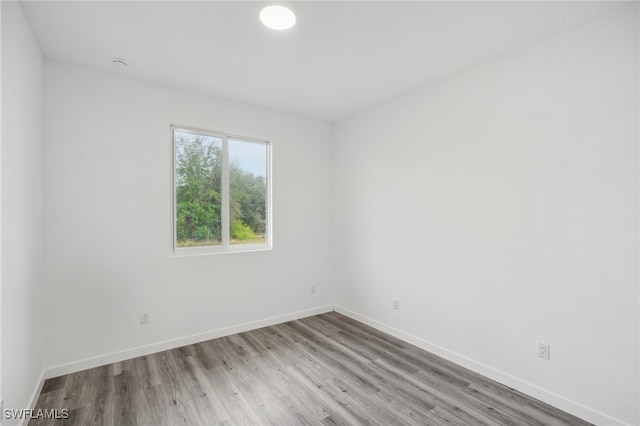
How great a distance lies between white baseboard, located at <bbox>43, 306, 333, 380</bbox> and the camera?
2.45m

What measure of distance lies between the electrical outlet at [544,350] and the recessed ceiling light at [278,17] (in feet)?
9.38

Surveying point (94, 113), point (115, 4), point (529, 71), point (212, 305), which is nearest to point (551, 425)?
point (529, 71)

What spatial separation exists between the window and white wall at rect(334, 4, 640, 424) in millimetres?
1560

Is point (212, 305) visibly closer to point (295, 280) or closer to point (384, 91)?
point (295, 280)

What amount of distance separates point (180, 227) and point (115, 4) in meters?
1.91

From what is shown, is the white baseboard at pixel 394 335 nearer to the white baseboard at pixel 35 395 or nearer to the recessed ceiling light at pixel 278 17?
the white baseboard at pixel 35 395

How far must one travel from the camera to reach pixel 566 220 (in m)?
2.04

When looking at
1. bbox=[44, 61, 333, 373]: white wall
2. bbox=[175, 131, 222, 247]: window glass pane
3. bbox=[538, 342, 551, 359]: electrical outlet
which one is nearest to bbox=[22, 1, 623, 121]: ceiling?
bbox=[44, 61, 333, 373]: white wall

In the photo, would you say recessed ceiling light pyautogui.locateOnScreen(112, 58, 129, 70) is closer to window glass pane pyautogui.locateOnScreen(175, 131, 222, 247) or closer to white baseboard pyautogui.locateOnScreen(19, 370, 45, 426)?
window glass pane pyautogui.locateOnScreen(175, 131, 222, 247)

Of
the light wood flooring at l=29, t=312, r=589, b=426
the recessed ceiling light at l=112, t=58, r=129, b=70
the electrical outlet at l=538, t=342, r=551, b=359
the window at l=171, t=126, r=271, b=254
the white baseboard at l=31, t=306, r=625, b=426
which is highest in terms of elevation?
the recessed ceiling light at l=112, t=58, r=129, b=70

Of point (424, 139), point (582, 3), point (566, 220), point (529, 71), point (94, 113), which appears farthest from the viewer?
point (424, 139)

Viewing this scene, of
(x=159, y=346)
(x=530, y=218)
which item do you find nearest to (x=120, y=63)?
(x=159, y=346)

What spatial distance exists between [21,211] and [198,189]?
1451 mm

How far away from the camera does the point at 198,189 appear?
318cm
